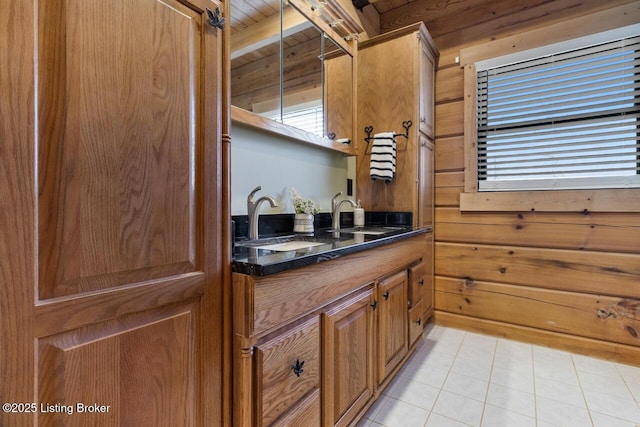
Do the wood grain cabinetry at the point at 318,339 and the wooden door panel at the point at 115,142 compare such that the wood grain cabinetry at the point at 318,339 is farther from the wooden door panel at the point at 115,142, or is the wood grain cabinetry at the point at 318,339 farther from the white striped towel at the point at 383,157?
the white striped towel at the point at 383,157

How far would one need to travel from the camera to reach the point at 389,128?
2.33 metres

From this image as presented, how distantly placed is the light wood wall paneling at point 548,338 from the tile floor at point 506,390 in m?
0.06

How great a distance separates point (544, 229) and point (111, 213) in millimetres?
2589

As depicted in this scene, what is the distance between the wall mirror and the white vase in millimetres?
457

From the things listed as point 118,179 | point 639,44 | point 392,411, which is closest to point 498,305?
point 392,411

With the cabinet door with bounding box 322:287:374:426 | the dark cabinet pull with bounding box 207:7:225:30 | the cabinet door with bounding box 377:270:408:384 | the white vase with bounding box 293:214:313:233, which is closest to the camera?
the dark cabinet pull with bounding box 207:7:225:30

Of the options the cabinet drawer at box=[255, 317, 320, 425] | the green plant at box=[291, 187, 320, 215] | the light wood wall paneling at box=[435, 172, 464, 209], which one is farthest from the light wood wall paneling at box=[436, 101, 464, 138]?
the cabinet drawer at box=[255, 317, 320, 425]

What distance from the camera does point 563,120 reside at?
2.17 metres

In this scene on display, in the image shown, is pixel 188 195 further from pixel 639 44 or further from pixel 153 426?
pixel 639 44

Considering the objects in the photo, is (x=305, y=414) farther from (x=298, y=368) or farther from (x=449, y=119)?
(x=449, y=119)

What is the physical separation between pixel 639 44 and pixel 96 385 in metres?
3.15

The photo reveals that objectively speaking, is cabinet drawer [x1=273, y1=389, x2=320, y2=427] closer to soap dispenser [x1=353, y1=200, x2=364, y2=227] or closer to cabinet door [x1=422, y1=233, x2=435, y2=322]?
soap dispenser [x1=353, y1=200, x2=364, y2=227]

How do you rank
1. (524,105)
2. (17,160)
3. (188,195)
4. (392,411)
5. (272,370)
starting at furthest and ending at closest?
(524,105) → (392,411) → (272,370) → (188,195) → (17,160)

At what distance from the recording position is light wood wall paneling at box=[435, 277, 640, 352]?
6.63 ft
